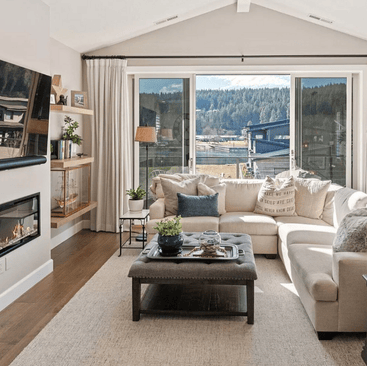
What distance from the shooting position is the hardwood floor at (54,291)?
3.16m

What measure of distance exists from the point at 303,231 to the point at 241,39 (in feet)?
10.4

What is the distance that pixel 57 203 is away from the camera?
17.6ft

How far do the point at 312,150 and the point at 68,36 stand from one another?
146 inches

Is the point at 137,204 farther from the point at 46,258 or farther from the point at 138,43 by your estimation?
the point at 138,43

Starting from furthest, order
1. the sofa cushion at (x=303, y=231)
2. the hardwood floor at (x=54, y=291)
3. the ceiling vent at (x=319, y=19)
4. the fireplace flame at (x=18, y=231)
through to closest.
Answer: the ceiling vent at (x=319, y=19)
the sofa cushion at (x=303, y=231)
the fireplace flame at (x=18, y=231)
the hardwood floor at (x=54, y=291)

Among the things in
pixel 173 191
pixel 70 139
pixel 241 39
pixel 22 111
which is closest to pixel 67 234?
pixel 70 139

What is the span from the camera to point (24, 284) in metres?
4.10

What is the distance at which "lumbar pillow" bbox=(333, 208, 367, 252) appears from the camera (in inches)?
125

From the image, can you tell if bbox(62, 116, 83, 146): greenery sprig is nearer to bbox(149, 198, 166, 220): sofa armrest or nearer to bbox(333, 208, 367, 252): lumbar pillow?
bbox(149, 198, 166, 220): sofa armrest

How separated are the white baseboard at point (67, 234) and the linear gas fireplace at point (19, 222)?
1.37 m

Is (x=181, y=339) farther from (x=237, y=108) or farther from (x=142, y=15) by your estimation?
(x=237, y=108)

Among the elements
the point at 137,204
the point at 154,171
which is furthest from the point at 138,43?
the point at 137,204

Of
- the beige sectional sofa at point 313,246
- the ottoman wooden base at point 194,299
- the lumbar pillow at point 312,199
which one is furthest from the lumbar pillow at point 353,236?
the lumbar pillow at point 312,199

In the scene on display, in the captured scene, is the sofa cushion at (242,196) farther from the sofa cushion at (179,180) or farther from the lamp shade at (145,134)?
the lamp shade at (145,134)
